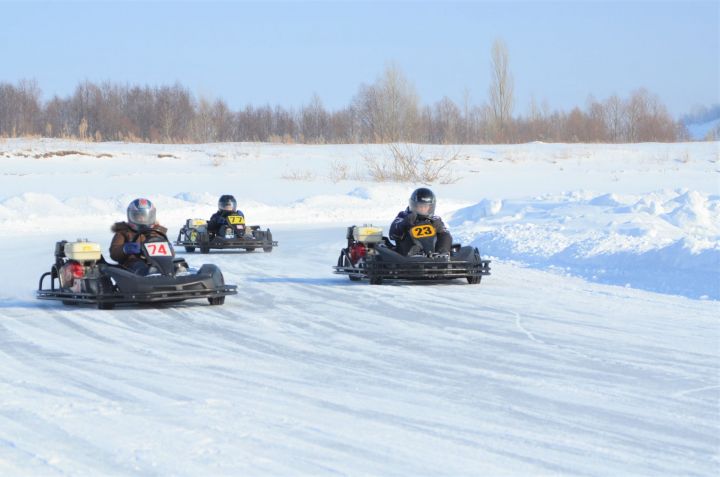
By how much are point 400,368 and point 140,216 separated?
490cm

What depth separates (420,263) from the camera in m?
12.4

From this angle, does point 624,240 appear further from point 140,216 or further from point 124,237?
point 124,237

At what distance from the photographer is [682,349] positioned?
771 centimetres

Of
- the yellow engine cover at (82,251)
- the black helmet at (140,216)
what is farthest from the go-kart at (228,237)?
the yellow engine cover at (82,251)

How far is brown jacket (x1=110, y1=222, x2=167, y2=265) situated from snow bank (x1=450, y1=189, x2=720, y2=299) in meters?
5.33

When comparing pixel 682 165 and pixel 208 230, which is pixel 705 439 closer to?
pixel 208 230

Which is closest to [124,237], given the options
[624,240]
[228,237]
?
[624,240]

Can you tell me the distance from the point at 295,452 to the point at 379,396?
1.31 meters

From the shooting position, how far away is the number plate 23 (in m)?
12.9

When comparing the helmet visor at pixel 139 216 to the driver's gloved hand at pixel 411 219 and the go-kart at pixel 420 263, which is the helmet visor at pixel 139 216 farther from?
the driver's gloved hand at pixel 411 219

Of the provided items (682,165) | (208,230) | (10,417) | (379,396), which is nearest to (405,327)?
(379,396)

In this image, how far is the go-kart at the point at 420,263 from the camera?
40.9 ft

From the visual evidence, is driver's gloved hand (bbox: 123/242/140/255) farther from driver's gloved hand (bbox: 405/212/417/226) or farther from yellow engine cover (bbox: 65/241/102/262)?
driver's gloved hand (bbox: 405/212/417/226)

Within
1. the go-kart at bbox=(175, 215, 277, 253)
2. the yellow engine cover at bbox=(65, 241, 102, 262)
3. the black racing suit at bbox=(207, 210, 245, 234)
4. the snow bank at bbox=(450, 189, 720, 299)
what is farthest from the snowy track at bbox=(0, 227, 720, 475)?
the black racing suit at bbox=(207, 210, 245, 234)
